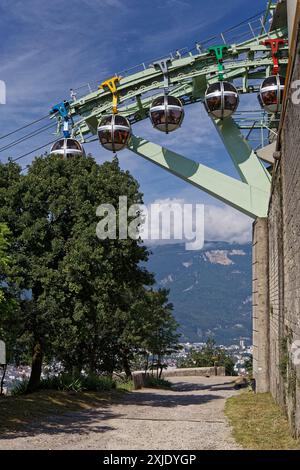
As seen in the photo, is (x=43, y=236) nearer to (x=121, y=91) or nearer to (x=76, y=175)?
(x=76, y=175)

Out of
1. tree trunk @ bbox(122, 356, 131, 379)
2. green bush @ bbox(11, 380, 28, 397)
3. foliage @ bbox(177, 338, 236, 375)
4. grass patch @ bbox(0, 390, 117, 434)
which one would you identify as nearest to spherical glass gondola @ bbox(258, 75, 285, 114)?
grass patch @ bbox(0, 390, 117, 434)

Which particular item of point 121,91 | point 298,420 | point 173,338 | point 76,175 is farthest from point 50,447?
point 173,338

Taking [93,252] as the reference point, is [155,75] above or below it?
above

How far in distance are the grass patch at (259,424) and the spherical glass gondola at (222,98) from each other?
327 inches

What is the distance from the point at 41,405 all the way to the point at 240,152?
430 inches

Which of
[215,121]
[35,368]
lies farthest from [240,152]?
[35,368]

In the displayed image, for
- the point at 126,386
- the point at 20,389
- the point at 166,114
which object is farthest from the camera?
the point at 126,386

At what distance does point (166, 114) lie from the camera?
55.2ft

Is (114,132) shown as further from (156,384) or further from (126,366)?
(126,366)

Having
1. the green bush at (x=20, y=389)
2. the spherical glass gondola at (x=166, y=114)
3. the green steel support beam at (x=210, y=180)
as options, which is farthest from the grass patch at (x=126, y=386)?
the spherical glass gondola at (x=166, y=114)

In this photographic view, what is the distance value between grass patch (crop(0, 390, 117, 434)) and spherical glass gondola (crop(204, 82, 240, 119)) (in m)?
9.35

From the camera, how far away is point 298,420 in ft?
30.9

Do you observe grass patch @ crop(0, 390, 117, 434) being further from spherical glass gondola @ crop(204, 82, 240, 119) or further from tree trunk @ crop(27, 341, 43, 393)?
spherical glass gondola @ crop(204, 82, 240, 119)
